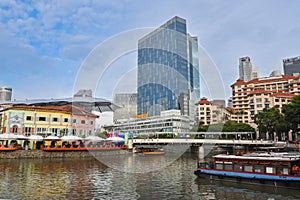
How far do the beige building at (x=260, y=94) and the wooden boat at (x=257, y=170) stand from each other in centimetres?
8188

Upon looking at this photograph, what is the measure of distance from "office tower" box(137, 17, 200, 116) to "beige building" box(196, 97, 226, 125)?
6622mm

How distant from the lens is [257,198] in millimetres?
17766

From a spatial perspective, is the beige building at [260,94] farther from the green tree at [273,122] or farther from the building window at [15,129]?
the building window at [15,129]

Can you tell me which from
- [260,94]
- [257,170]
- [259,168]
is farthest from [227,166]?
[260,94]

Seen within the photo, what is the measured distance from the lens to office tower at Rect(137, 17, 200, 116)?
4955cm

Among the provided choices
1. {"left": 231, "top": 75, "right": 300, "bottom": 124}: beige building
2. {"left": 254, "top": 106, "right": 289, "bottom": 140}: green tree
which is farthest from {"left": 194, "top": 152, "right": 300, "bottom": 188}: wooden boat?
{"left": 231, "top": 75, "right": 300, "bottom": 124}: beige building

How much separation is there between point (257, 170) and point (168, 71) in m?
39.9

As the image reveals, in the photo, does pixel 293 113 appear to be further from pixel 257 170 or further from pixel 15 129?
pixel 15 129

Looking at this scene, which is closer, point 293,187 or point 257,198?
point 257,198

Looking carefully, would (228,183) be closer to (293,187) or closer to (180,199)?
(293,187)

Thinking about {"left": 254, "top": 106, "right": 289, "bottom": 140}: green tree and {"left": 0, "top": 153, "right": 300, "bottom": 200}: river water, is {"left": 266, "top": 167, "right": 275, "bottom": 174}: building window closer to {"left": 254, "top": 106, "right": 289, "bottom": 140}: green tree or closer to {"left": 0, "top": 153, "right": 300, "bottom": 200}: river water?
{"left": 0, "top": 153, "right": 300, "bottom": 200}: river water

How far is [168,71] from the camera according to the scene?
197ft

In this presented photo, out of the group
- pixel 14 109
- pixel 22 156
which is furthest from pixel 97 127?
pixel 22 156

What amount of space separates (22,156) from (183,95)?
77181mm
